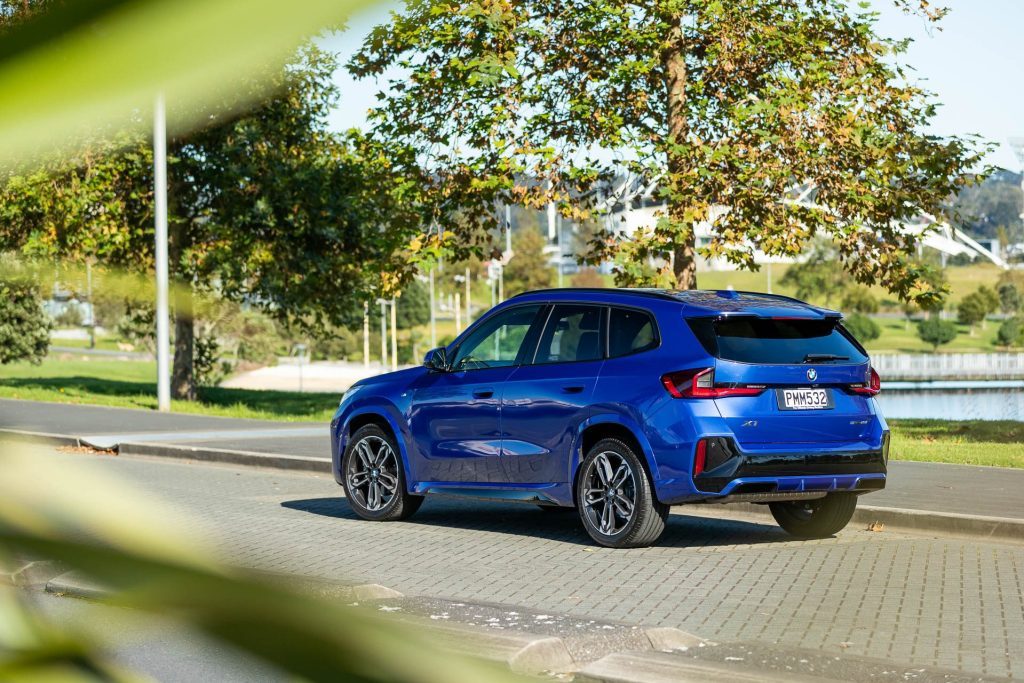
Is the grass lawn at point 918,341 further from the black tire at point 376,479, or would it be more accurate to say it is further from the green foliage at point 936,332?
the black tire at point 376,479

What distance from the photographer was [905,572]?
30.6ft

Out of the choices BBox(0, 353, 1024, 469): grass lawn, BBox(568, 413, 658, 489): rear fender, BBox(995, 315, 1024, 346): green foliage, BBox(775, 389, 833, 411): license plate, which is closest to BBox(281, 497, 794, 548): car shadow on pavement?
BBox(568, 413, 658, 489): rear fender

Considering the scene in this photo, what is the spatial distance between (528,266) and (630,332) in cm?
9950

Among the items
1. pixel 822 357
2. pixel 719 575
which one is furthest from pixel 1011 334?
pixel 719 575

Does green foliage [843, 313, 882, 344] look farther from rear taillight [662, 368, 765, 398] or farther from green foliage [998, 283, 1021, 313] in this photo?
rear taillight [662, 368, 765, 398]

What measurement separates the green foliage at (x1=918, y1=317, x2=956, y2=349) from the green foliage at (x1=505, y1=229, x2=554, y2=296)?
95.9ft

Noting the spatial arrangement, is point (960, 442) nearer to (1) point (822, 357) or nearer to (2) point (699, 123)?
(2) point (699, 123)

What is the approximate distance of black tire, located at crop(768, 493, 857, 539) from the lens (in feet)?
35.5

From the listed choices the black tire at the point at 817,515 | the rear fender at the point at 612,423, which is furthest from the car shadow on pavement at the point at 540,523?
the rear fender at the point at 612,423

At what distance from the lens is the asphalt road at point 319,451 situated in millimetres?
11984

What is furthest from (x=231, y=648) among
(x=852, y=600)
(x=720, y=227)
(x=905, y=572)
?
(x=720, y=227)

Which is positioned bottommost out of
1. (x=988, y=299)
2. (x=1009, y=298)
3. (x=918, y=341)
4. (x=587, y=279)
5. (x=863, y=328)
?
(x=918, y=341)

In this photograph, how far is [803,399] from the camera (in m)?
10.1

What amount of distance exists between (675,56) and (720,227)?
9.28 feet
